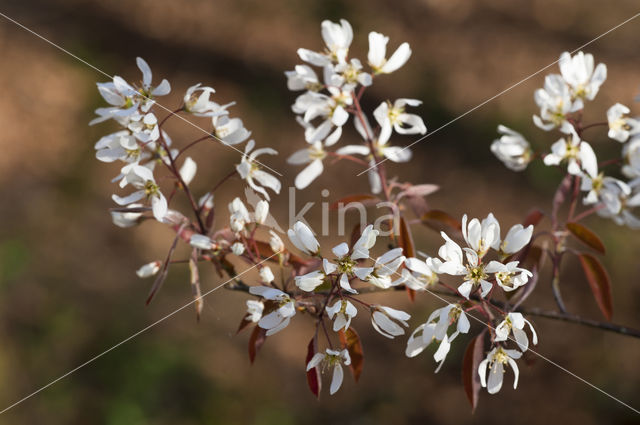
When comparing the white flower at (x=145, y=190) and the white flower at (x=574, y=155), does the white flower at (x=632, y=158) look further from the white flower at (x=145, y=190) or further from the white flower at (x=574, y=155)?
the white flower at (x=145, y=190)

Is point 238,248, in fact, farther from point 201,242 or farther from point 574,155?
point 574,155

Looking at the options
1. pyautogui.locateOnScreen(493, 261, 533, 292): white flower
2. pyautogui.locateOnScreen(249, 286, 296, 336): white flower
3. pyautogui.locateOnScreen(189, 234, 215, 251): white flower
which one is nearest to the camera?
pyautogui.locateOnScreen(493, 261, 533, 292): white flower

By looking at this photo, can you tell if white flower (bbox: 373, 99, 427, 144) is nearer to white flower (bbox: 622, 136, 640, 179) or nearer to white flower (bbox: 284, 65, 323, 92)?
white flower (bbox: 284, 65, 323, 92)

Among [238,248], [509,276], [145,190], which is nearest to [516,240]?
[509,276]

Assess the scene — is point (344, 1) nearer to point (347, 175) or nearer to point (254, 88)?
point (254, 88)

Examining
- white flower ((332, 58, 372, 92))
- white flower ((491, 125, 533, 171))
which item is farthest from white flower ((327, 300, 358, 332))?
white flower ((491, 125, 533, 171))
